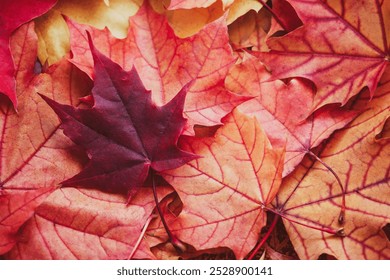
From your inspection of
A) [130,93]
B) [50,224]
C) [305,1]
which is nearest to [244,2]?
[305,1]

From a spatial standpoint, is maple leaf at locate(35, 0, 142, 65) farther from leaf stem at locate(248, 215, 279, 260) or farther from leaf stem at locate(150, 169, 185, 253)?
leaf stem at locate(248, 215, 279, 260)

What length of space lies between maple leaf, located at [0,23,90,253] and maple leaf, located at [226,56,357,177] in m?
0.29

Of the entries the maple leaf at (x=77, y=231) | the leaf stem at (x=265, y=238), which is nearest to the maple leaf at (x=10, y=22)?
the maple leaf at (x=77, y=231)

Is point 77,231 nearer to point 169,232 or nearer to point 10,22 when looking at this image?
point 169,232

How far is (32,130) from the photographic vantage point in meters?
0.85

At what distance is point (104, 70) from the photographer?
80 cm

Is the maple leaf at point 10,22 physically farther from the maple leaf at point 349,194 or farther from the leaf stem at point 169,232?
the maple leaf at point 349,194

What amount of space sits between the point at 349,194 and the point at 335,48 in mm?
256

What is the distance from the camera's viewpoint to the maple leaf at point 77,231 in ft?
2.73

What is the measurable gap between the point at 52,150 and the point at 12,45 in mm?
193

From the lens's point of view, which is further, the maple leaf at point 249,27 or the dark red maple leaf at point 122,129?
the maple leaf at point 249,27

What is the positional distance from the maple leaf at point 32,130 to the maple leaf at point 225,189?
190 mm

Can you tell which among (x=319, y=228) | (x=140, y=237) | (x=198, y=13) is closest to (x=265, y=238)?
(x=319, y=228)
